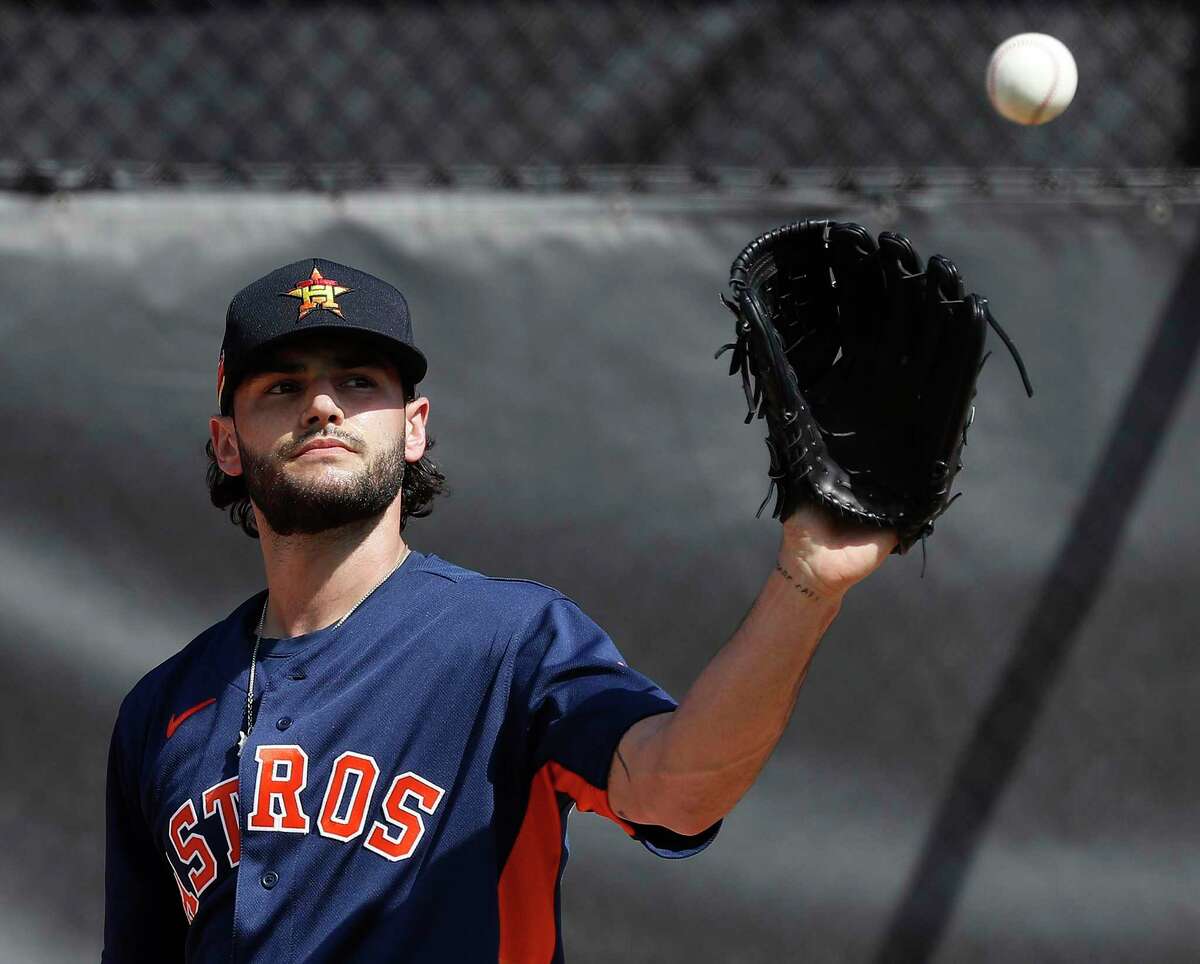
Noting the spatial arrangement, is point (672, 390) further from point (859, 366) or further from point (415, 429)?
point (859, 366)

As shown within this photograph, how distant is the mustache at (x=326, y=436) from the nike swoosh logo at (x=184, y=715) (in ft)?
1.06

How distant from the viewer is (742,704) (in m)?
1.33

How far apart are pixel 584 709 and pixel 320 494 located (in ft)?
1.46

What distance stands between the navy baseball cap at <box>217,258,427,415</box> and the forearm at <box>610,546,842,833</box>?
679 mm

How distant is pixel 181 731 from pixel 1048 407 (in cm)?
174

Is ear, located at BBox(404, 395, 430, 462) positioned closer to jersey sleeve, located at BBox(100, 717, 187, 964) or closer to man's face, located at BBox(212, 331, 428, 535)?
man's face, located at BBox(212, 331, 428, 535)

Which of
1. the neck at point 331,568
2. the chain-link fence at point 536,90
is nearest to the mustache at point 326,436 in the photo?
the neck at point 331,568

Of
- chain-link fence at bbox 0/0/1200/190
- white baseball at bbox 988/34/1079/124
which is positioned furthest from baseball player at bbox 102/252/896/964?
white baseball at bbox 988/34/1079/124

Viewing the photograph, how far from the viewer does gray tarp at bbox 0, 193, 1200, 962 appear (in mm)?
2682

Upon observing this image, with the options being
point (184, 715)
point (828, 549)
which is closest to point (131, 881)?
point (184, 715)

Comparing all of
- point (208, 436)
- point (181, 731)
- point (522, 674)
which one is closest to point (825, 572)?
point (522, 674)

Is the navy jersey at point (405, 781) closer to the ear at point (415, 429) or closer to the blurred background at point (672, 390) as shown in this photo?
the ear at point (415, 429)

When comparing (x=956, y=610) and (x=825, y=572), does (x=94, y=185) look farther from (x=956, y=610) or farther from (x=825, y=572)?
(x=825, y=572)

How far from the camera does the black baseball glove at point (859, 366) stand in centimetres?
137
